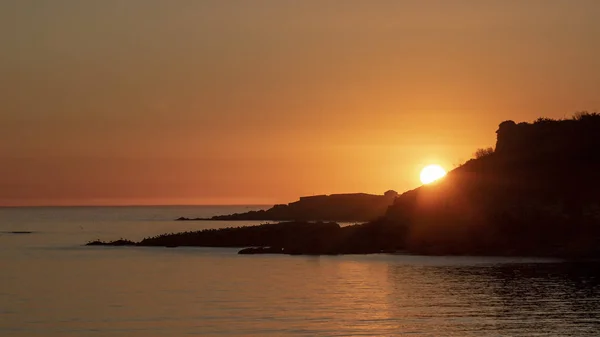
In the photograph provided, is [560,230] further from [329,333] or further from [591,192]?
[329,333]

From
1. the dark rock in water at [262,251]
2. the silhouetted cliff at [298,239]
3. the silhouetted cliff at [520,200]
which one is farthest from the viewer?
the dark rock in water at [262,251]

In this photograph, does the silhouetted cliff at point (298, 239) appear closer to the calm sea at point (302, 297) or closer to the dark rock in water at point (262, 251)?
the dark rock in water at point (262, 251)

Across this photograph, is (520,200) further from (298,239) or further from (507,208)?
(298,239)

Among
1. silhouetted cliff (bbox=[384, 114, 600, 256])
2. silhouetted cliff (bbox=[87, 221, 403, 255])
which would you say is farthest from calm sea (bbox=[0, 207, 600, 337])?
silhouetted cliff (bbox=[87, 221, 403, 255])

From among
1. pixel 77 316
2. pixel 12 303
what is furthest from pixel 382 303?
pixel 12 303

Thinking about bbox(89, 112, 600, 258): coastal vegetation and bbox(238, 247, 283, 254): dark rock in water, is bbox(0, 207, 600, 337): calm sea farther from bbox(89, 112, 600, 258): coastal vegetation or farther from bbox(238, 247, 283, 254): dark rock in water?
bbox(238, 247, 283, 254): dark rock in water

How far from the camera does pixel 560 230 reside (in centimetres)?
9462

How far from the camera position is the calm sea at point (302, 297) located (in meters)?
44.9

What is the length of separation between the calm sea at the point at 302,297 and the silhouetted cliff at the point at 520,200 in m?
6.44

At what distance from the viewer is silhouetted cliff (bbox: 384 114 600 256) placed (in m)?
94.4

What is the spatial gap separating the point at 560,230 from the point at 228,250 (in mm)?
40842

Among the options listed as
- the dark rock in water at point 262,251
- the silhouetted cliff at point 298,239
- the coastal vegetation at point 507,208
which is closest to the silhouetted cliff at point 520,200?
the coastal vegetation at point 507,208

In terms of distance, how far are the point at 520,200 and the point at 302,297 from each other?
46785 mm

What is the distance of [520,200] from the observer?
97.9 metres
